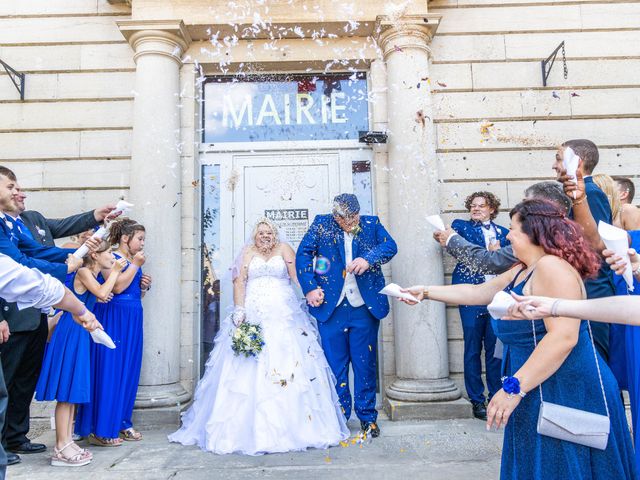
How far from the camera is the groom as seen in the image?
4.84 metres

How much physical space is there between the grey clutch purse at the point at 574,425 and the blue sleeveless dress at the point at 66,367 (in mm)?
3628

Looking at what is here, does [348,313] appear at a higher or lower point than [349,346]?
higher

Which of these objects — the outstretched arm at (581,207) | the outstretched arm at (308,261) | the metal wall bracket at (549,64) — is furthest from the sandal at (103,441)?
the metal wall bracket at (549,64)

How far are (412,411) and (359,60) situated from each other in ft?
14.3

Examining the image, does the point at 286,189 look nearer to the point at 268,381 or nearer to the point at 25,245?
the point at 268,381

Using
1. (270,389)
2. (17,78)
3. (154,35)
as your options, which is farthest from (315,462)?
(17,78)

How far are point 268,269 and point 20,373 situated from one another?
2.48 meters

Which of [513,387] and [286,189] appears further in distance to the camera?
[286,189]

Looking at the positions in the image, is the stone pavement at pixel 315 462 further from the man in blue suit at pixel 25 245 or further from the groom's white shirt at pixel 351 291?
the man in blue suit at pixel 25 245

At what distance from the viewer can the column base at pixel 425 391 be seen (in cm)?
537

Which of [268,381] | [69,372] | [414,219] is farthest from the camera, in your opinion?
[414,219]

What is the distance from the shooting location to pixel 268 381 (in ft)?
15.0

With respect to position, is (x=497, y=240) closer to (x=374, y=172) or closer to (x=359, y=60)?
(x=374, y=172)

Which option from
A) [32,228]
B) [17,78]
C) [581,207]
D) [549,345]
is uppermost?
[17,78]
